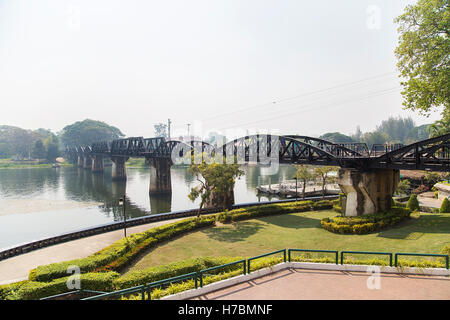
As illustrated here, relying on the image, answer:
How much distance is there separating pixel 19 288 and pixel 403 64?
3530 centimetres

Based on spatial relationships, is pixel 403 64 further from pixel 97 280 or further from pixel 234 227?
pixel 97 280

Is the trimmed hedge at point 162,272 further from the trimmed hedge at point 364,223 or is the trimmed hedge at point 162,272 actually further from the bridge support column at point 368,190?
the bridge support column at point 368,190

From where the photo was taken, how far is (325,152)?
33.2m

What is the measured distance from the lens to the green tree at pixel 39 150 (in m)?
181

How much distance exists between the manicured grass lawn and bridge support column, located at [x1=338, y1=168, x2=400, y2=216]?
3.13 m

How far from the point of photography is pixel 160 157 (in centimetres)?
7294

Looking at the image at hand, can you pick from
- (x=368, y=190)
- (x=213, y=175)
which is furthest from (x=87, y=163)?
(x=368, y=190)

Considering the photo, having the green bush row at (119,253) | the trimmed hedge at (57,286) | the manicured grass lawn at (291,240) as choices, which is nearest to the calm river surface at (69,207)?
the green bush row at (119,253)

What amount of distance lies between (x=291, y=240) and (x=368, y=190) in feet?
34.4

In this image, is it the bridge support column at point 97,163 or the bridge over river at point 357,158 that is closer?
the bridge over river at point 357,158

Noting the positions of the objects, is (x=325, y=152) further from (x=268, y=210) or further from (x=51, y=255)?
(x=51, y=255)

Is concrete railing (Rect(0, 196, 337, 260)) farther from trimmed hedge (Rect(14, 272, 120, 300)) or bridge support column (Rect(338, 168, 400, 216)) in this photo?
bridge support column (Rect(338, 168, 400, 216))

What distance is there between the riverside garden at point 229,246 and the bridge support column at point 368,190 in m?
1.67

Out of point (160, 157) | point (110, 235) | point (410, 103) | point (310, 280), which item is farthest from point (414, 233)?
point (160, 157)
